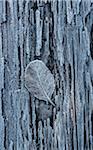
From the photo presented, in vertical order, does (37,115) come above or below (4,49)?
below

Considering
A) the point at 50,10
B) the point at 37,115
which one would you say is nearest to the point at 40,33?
the point at 50,10

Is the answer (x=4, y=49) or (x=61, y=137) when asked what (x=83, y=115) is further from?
(x=4, y=49)

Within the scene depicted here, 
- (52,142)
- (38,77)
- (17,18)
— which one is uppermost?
(17,18)

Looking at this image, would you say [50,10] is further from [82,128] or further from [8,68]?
[82,128]
